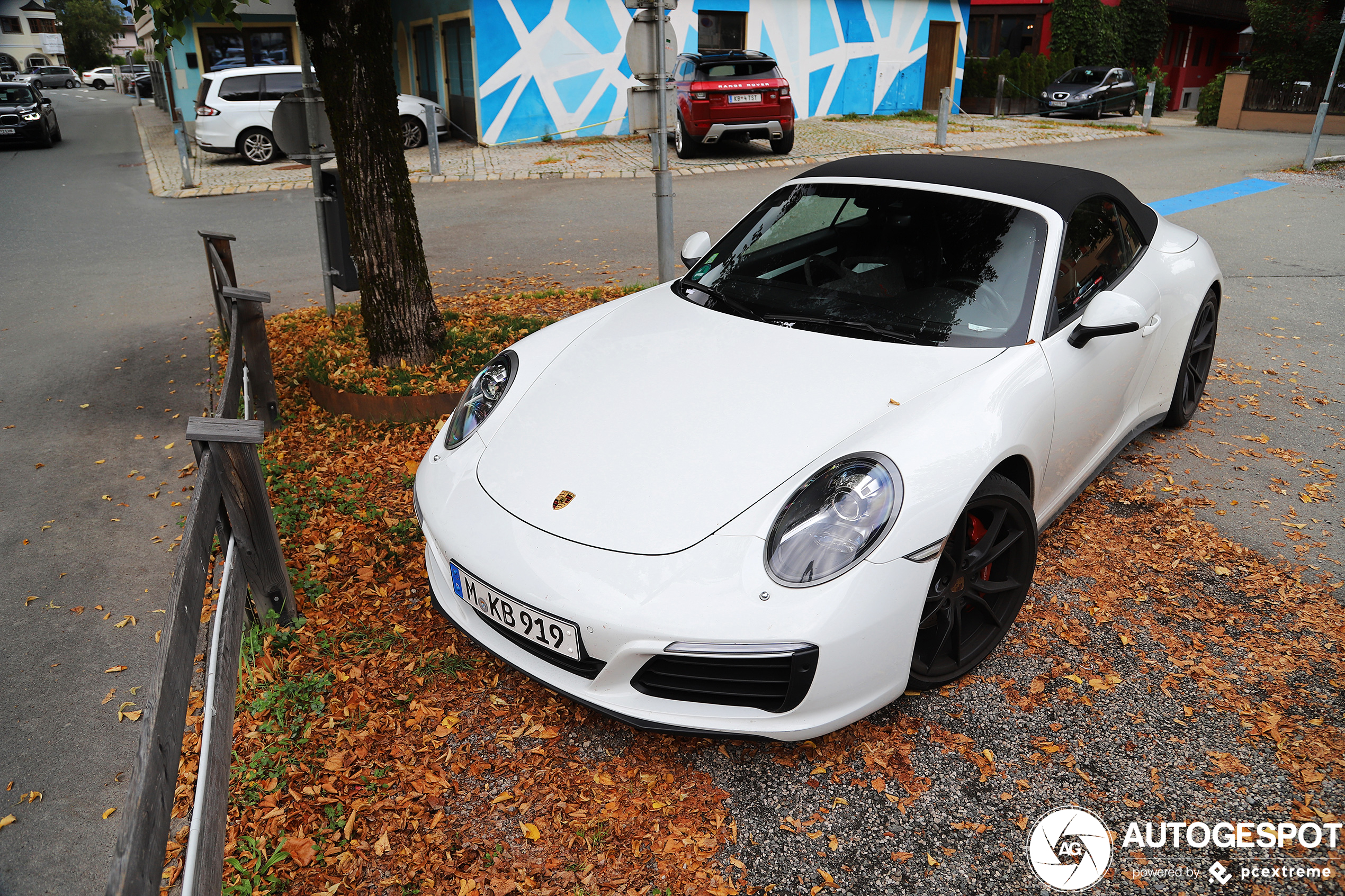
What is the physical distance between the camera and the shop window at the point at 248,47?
23.9 m

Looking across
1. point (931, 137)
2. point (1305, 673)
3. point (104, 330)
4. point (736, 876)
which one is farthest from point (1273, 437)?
point (931, 137)

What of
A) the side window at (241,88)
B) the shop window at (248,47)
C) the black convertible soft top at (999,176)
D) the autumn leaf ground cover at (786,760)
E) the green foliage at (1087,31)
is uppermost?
the green foliage at (1087,31)

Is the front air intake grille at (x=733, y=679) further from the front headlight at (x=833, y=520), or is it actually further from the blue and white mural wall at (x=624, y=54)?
the blue and white mural wall at (x=624, y=54)

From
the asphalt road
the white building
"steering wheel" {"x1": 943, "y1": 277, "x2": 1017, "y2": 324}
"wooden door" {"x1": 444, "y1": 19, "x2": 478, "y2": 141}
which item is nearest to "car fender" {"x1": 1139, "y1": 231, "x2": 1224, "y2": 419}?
the asphalt road

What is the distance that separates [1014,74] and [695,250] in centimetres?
2857

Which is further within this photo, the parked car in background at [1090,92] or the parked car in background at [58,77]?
the parked car in background at [58,77]

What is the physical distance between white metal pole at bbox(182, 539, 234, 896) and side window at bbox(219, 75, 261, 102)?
1640 centimetres

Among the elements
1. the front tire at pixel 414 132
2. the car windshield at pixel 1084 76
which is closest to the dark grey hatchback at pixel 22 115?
the front tire at pixel 414 132

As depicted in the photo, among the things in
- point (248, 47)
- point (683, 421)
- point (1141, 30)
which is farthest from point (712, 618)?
point (1141, 30)

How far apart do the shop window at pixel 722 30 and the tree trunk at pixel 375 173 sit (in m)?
16.7

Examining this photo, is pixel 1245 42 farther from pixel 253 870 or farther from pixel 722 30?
pixel 253 870

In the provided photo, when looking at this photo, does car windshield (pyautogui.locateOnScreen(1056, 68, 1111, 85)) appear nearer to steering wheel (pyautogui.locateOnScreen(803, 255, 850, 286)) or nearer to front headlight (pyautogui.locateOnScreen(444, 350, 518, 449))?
steering wheel (pyautogui.locateOnScreen(803, 255, 850, 286))

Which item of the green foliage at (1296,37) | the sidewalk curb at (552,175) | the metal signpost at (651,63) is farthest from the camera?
the green foliage at (1296,37)

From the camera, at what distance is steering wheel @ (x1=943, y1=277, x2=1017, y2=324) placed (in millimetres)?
3211
